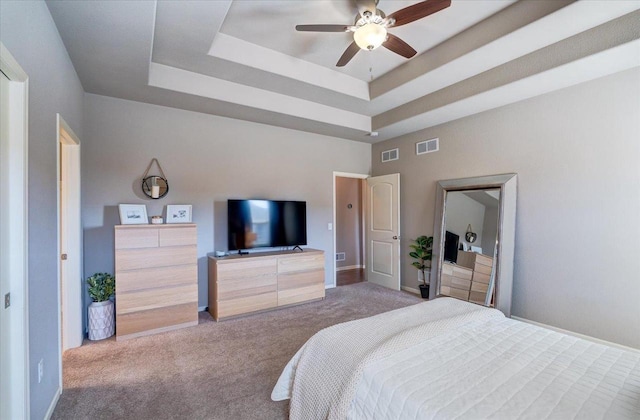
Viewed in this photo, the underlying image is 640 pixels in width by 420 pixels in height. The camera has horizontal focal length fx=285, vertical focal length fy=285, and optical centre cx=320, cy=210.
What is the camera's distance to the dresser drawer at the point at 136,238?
3.02 meters

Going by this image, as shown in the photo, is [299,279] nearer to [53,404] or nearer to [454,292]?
[454,292]

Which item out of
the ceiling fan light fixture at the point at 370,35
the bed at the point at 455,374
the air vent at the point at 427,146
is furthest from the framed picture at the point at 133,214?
the air vent at the point at 427,146

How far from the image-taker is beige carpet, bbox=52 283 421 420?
1978 millimetres

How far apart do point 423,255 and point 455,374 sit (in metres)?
3.40

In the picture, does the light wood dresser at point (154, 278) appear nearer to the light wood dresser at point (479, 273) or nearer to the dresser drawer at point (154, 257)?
the dresser drawer at point (154, 257)

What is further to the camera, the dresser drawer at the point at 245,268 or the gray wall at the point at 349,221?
the gray wall at the point at 349,221

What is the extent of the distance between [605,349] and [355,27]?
2703 mm

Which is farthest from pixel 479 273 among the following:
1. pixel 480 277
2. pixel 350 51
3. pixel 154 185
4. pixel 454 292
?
pixel 154 185

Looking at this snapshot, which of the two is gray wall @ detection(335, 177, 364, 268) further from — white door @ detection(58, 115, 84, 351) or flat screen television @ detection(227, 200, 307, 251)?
white door @ detection(58, 115, 84, 351)

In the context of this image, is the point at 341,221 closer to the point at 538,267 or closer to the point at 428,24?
the point at 538,267

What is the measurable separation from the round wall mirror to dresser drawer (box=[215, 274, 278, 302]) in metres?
1.35

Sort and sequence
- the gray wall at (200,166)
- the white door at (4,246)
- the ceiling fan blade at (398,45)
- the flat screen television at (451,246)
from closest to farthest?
Answer: the white door at (4,246) < the ceiling fan blade at (398,45) < the gray wall at (200,166) < the flat screen television at (451,246)

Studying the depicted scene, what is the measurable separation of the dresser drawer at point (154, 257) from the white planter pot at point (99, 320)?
1.51ft

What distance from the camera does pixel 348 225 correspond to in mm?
→ 6988
